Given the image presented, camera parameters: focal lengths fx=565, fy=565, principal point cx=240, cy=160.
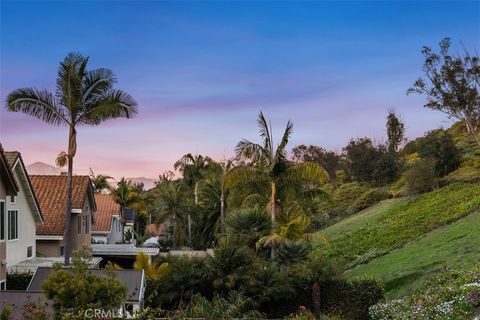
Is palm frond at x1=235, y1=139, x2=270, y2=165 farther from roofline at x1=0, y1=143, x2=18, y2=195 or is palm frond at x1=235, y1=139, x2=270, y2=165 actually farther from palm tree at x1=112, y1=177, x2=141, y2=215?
palm tree at x1=112, y1=177, x2=141, y2=215

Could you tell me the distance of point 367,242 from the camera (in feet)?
104

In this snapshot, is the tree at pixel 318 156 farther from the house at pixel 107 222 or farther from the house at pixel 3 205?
the house at pixel 3 205

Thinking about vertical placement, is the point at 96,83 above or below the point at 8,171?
above

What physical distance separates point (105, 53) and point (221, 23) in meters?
4.57

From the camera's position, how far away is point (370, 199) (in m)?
47.5

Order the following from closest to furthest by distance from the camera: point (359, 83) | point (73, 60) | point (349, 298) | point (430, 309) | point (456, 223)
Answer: point (430, 309)
point (349, 298)
point (73, 60)
point (359, 83)
point (456, 223)

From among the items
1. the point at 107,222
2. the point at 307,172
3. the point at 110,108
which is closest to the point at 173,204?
Answer: the point at 107,222

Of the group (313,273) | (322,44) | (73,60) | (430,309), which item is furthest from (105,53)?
(430,309)

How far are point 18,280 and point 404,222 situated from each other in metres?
21.3

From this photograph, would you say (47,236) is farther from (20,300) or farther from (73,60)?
(20,300)

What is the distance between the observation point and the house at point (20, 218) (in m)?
24.2

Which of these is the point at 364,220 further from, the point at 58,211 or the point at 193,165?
the point at 193,165

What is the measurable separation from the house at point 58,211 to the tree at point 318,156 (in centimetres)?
4769

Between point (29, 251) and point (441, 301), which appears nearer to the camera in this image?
point (441, 301)
